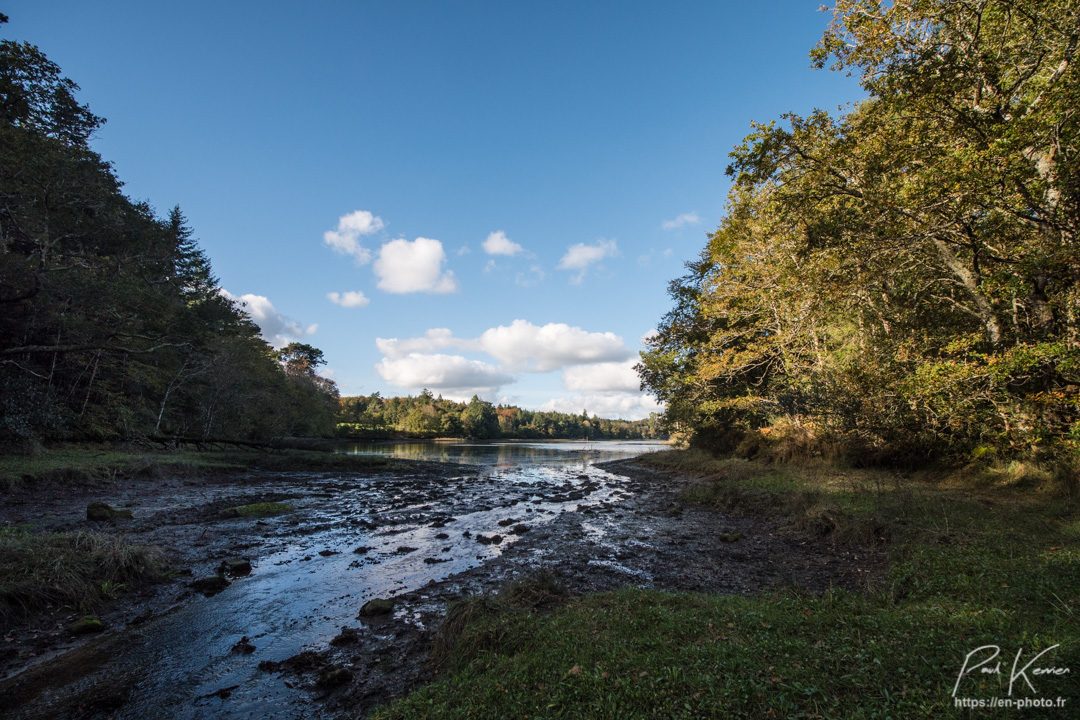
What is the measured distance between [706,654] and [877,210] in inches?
460

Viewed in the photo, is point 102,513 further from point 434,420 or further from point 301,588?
point 434,420

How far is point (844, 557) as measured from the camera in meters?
9.41

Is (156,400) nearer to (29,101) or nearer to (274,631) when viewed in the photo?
(29,101)

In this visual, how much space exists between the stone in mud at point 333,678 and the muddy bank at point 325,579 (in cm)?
Result: 1

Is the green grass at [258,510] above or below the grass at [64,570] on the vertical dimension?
below

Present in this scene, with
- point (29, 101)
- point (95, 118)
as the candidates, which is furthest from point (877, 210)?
point (95, 118)

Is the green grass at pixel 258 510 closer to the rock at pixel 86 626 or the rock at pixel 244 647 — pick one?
the rock at pixel 86 626

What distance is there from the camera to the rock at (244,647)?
6.04 meters

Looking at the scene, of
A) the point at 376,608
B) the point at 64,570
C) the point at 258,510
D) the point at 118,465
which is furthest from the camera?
the point at 118,465

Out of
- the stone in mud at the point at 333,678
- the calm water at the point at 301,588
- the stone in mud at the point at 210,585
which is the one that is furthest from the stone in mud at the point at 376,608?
the stone in mud at the point at 210,585

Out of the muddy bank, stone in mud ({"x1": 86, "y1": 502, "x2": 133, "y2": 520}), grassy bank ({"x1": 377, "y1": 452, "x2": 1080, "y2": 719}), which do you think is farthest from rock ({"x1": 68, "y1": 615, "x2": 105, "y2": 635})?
stone in mud ({"x1": 86, "y1": 502, "x2": 133, "y2": 520})

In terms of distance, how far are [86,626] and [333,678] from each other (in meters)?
4.30

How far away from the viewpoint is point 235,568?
30.7 ft

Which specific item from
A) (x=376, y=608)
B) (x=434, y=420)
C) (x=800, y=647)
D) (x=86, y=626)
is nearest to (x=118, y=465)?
(x=86, y=626)
